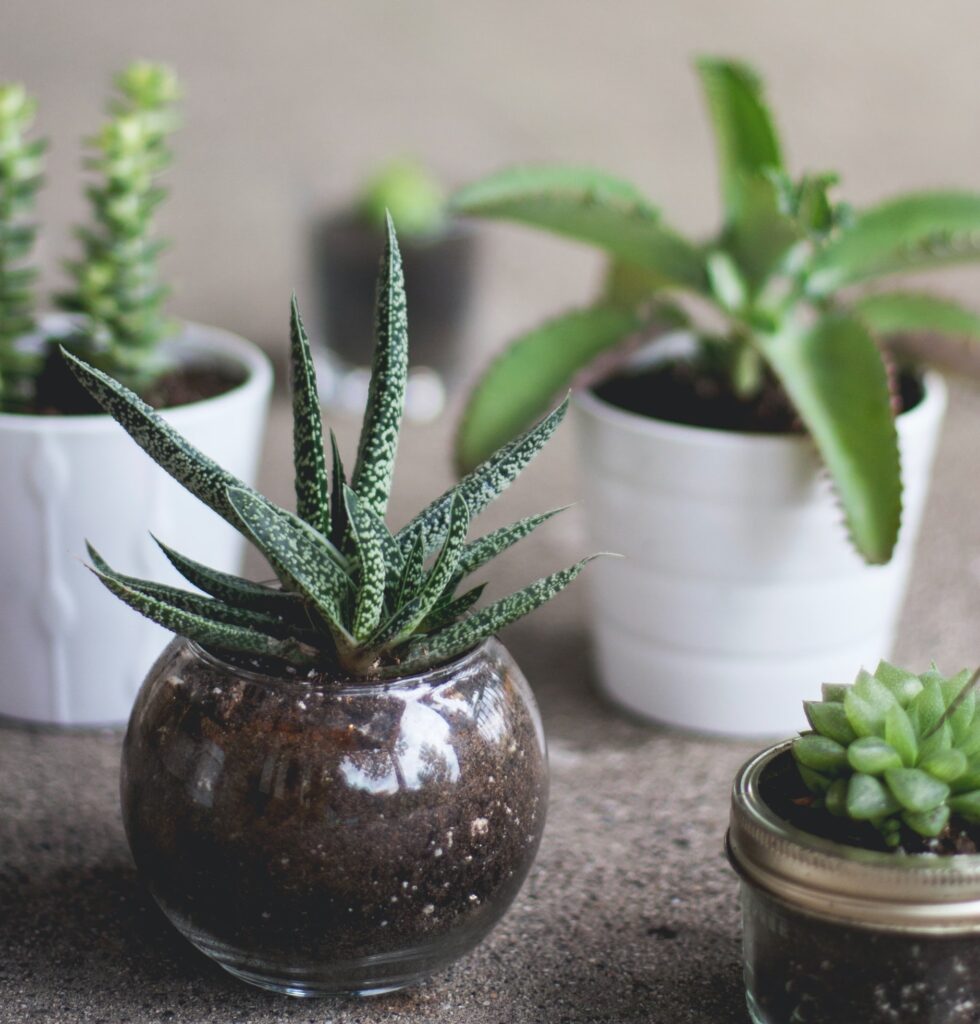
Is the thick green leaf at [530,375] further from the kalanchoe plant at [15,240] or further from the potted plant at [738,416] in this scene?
the kalanchoe plant at [15,240]

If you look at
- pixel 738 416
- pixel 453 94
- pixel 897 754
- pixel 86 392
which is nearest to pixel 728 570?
pixel 738 416

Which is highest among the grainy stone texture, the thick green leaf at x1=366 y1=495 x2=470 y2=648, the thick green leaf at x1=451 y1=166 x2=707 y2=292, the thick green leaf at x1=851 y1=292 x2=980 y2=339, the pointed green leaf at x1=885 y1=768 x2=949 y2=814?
the thick green leaf at x1=451 y1=166 x2=707 y2=292

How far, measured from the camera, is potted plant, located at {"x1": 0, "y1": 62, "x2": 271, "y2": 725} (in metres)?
0.85

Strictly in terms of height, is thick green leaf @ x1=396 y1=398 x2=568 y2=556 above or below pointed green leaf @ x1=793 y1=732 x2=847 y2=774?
above

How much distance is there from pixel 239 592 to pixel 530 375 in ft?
1.21

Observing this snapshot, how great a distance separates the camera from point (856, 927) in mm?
548

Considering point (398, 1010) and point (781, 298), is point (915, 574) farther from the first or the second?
point (398, 1010)

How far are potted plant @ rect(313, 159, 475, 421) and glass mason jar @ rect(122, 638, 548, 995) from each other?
34.7 inches

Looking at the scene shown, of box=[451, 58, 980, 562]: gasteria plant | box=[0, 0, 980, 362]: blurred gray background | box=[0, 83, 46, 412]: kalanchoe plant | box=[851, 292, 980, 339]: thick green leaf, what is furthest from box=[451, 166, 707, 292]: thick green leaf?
box=[0, 0, 980, 362]: blurred gray background

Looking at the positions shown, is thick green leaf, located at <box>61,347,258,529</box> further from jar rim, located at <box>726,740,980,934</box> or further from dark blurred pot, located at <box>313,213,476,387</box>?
dark blurred pot, located at <box>313,213,476,387</box>

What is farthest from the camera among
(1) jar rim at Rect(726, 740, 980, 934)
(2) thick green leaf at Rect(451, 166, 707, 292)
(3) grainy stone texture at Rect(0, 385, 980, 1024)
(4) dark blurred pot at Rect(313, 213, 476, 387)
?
(4) dark blurred pot at Rect(313, 213, 476, 387)

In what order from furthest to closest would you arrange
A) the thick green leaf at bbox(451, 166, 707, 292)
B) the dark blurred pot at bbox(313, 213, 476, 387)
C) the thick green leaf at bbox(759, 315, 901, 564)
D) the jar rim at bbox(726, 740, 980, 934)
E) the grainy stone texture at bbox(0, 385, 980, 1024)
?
the dark blurred pot at bbox(313, 213, 476, 387) → the thick green leaf at bbox(451, 166, 707, 292) → the thick green leaf at bbox(759, 315, 901, 564) → the grainy stone texture at bbox(0, 385, 980, 1024) → the jar rim at bbox(726, 740, 980, 934)

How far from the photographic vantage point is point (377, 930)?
23.3 inches

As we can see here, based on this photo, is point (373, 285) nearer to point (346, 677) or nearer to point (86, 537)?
point (86, 537)
